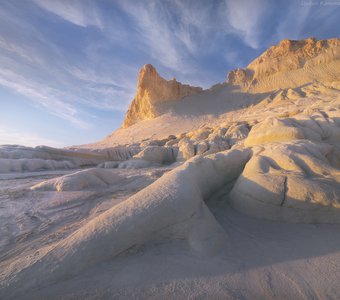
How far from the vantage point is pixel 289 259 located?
1.62m

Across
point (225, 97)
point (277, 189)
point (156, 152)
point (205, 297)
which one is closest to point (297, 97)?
point (225, 97)

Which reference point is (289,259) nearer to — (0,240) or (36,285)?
(36,285)

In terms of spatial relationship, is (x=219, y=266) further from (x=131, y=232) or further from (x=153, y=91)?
(x=153, y=91)

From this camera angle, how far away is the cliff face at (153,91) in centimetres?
2425

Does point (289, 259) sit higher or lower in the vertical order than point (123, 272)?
lower

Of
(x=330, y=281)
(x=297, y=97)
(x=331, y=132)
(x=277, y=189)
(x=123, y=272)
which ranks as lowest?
(x=330, y=281)

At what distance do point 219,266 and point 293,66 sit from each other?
1096 inches

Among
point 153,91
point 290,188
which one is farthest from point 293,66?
point 290,188

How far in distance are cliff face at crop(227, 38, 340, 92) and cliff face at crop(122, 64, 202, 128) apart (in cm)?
721

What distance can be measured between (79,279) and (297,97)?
21218 millimetres

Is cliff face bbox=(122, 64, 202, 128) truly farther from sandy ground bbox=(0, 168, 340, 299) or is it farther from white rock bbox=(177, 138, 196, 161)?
sandy ground bbox=(0, 168, 340, 299)

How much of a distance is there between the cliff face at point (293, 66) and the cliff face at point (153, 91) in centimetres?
721

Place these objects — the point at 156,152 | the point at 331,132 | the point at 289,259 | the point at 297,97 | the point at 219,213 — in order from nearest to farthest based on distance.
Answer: the point at 289,259
the point at 219,213
the point at 331,132
the point at 156,152
the point at 297,97

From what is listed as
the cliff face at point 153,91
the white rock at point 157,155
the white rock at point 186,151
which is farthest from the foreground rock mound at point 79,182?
the cliff face at point 153,91
